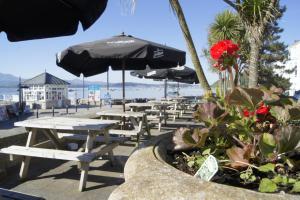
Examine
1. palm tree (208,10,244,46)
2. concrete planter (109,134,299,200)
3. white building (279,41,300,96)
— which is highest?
white building (279,41,300,96)

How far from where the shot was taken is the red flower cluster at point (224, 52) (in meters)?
2.10

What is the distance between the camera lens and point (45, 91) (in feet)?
95.9

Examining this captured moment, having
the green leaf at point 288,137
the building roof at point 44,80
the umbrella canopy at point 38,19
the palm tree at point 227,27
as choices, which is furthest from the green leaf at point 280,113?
the building roof at point 44,80

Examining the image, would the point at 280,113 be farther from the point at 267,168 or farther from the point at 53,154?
the point at 53,154

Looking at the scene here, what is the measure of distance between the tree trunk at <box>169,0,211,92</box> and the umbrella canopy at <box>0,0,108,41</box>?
1284mm

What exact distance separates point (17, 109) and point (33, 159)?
17.8m

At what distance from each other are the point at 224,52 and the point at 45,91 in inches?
1135

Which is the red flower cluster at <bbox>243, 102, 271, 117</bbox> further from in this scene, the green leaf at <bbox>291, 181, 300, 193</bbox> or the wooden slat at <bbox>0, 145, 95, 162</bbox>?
the wooden slat at <bbox>0, 145, 95, 162</bbox>

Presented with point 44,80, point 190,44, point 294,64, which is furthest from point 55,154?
point 294,64

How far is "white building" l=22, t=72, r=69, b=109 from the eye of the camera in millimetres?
29250

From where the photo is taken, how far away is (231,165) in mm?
1850

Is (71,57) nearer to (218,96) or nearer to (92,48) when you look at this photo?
(92,48)

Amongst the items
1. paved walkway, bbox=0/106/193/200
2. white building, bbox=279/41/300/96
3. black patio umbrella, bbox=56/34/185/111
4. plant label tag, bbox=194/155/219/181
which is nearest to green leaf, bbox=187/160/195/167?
plant label tag, bbox=194/155/219/181

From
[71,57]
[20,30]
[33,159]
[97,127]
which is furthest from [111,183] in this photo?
[71,57]
